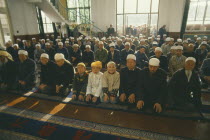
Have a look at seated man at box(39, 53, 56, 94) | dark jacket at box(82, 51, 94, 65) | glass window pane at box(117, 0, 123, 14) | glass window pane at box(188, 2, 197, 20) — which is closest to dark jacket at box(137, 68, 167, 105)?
seated man at box(39, 53, 56, 94)

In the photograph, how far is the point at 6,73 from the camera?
408cm

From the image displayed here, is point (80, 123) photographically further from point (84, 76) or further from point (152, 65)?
point (152, 65)

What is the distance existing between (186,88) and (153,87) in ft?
2.05

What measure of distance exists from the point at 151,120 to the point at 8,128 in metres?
2.56

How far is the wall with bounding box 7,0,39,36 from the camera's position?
29.5 ft

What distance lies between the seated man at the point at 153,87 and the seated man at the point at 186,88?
0.25 meters

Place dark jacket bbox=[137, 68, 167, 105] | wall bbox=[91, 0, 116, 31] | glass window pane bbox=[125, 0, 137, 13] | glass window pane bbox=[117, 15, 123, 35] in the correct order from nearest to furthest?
dark jacket bbox=[137, 68, 167, 105]
wall bbox=[91, 0, 116, 31]
glass window pane bbox=[125, 0, 137, 13]
glass window pane bbox=[117, 15, 123, 35]

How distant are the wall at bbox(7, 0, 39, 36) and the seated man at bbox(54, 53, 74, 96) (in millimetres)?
7316

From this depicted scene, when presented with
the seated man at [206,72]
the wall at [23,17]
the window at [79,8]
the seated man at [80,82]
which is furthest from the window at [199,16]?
the wall at [23,17]

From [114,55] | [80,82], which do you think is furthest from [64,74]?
[114,55]

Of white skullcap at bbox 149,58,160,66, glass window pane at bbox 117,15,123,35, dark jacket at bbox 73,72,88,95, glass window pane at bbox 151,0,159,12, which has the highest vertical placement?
glass window pane at bbox 151,0,159,12

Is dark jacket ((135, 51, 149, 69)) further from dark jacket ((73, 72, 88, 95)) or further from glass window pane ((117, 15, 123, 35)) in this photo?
glass window pane ((117, 15, 123, 35))

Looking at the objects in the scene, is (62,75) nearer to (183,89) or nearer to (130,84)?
(130,84)

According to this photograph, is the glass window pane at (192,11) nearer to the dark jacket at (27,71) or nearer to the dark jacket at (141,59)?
the dark jacket at (141,59)
